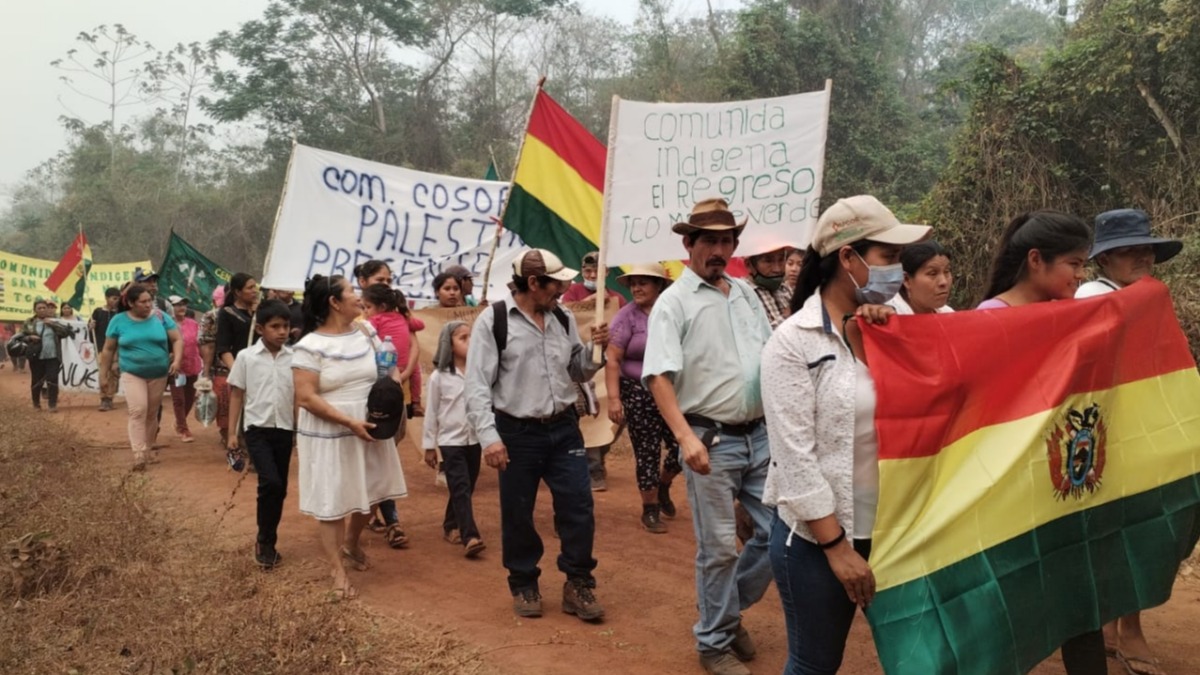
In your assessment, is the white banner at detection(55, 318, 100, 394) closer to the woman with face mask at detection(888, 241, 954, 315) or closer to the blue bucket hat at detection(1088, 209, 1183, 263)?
the woman with face mask at detection(888, 241, 954, 315)

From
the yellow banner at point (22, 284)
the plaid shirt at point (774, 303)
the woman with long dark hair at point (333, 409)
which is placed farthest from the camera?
the yellow banner at point (22, 284)

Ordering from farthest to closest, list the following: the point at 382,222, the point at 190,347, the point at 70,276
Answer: the point at 70,276 → the point at 190,347 → the point at 382,222

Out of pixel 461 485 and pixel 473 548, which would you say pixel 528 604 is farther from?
pixel 461 485

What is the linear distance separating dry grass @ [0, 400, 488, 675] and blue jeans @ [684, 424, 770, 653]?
101 cm

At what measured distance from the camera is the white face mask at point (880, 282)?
2766mm

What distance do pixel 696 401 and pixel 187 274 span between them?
12.8 m

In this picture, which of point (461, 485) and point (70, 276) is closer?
point (461, 485)

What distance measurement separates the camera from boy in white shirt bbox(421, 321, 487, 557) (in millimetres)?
6547

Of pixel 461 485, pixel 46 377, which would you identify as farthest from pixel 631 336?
pixel 46 377

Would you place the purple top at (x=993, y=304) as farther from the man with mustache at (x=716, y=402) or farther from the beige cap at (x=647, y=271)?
the beige cap at (x=647, y=271)

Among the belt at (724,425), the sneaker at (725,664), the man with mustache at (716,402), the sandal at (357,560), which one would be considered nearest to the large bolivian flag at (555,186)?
the sandal at (357,560)

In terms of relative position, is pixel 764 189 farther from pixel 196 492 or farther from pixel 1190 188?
pixel 1190 188

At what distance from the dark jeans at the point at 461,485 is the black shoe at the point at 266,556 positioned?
1.14m

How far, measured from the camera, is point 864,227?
2.73 metres
